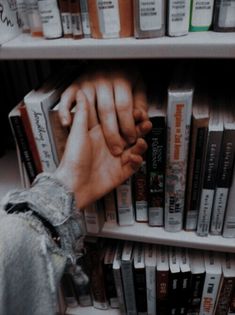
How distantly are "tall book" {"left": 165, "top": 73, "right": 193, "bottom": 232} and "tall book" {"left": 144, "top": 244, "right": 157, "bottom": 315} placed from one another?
12 centimetres

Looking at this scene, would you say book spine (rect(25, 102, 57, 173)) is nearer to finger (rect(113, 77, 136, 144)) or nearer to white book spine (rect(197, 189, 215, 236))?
finger (rect(113, 77, 136, 144))

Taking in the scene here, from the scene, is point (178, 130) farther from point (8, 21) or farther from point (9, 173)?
point (9, 173)

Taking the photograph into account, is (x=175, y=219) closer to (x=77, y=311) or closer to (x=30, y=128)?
(x=30, y=128)

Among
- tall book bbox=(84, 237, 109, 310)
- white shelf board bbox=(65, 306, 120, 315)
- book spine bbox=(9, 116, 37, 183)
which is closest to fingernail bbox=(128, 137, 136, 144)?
book spine bbox=(9, 116, 37, 183)

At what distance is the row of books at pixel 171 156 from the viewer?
0.52m

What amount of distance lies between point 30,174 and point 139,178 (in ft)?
0.74

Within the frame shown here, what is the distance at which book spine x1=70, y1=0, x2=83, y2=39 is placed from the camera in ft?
1.54

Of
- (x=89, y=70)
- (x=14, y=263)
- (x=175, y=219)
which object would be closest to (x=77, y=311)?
(x=175, y=219)

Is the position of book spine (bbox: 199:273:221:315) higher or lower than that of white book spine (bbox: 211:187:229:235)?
lower

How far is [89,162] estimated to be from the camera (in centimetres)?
53

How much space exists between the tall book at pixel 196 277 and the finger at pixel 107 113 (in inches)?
14.8

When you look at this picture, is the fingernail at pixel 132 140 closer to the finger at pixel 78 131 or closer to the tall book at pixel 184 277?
the finger at pixel 78 131

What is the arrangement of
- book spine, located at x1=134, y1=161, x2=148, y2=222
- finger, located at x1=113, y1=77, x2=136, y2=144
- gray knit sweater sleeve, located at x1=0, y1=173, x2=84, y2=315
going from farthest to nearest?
A: book spine, located at x1=134, y1=161, x2=148, y2=222 → finger, located at x1=113, y1=77, x2=136, y2=144 → gray knit sweater sleeve, located at x1=0, y1=173, x2=84, y2=315

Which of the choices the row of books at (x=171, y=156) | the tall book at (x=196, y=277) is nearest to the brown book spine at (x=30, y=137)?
the row of books at (x=171, y=156)
